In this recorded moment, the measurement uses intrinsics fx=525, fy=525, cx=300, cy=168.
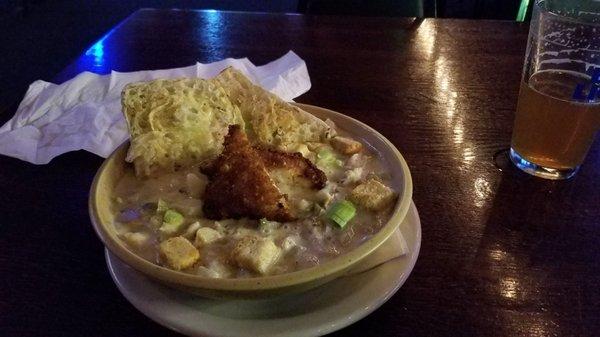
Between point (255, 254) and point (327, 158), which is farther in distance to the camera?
point (327, 158)

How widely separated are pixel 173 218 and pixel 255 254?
0.64ft

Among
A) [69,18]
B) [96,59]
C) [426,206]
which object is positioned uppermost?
[96,59]

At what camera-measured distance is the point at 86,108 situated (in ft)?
4.88

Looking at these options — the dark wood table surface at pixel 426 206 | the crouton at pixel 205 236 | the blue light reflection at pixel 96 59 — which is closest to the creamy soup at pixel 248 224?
the crouton at pixel 205 236

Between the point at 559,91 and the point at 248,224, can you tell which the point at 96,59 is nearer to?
the point at 248,224

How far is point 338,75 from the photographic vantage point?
1750 mm

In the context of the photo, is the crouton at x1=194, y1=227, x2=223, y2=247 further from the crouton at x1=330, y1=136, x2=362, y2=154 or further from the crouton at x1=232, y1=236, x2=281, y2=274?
the crouton at x1=330, y1=136, x2=362, y2=154

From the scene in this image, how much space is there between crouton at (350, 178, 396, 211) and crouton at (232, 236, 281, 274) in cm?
19

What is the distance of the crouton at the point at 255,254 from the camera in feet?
2.59

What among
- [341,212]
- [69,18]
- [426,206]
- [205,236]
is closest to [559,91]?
[426,206]

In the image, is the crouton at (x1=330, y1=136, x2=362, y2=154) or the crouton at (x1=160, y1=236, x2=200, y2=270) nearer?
the crouton at (x1=160, y1=236, x2=200, y2=270)

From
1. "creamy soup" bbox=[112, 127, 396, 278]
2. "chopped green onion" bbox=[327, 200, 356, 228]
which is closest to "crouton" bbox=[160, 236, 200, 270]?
"creamy soup" bbox=[112, 127, 396, 278]

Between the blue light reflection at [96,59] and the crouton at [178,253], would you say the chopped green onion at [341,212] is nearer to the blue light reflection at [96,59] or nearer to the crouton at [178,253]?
the crouton at [178,253]

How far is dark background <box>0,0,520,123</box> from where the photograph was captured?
315cm
